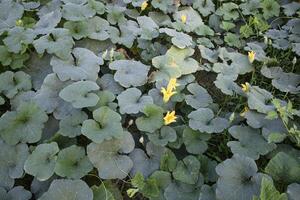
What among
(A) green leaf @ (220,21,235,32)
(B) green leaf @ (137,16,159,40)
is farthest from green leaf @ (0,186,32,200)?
(A) green leaf @ (220,21,235,32)

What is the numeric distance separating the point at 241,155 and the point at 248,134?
22 cm

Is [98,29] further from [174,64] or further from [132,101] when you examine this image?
[132,101]

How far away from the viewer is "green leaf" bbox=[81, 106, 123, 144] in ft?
6.58

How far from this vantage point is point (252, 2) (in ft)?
11.1

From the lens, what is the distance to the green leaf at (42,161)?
6.35 ft

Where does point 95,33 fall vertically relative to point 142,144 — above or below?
above

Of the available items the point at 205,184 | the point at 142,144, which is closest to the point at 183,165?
the point at 205,184

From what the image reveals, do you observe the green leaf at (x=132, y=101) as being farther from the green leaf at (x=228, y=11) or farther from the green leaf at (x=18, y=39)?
the green leaf at (x=228, y=11)

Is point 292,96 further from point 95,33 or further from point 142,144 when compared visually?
point 95,33

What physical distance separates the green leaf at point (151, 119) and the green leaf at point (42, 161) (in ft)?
1.65

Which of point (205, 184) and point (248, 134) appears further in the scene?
point (248, 134)

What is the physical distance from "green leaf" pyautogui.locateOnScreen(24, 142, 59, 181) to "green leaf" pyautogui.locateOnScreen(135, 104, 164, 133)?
50cm

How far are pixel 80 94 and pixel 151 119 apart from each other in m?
0.45

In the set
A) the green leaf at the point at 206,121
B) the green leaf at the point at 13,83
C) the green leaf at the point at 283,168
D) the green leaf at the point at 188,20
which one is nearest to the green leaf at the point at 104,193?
the green leaf at the point at 206,121
